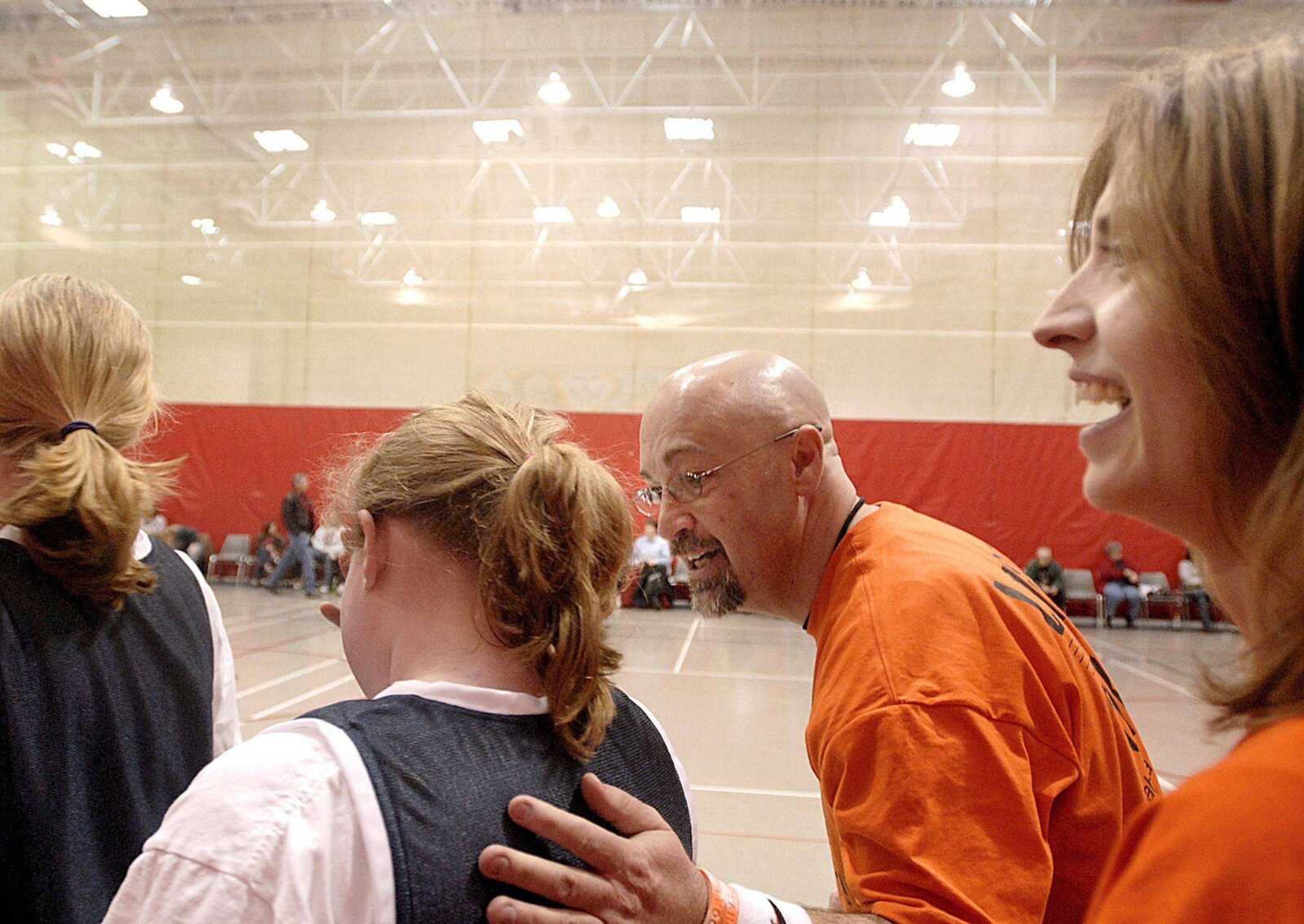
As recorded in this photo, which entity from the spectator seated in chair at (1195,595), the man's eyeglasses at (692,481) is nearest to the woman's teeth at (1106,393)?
the man's eyeglasses at (692,481)

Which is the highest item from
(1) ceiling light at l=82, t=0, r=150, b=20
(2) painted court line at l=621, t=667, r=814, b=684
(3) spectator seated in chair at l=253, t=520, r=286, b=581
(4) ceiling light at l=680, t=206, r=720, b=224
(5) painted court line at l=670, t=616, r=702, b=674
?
(1) ceiling light at l=82, t=0, r=150, b=20

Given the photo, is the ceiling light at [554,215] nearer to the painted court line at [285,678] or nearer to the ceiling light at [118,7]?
the ceiling light at [118,7]

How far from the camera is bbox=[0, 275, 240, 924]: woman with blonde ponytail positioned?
134 centimetres

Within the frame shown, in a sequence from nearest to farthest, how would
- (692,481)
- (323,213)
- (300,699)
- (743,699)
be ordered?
(692,481)
(300,699)
(743,699)
(323,213)

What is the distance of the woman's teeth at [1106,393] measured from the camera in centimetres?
79

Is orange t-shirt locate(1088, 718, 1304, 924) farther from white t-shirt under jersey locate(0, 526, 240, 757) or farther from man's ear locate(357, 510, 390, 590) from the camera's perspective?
white t-shirt under jersey locate(0, 526, 240, 757)

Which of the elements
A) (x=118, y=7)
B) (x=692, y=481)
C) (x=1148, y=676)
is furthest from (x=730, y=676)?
(x=118, y=7)

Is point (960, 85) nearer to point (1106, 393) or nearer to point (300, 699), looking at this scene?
point (300, 699)

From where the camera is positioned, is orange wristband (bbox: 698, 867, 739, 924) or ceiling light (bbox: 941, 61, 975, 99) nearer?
orange wristband (bbox: 698, 867, 739, 924)

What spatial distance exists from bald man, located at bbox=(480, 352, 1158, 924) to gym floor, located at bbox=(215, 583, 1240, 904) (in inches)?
15.6

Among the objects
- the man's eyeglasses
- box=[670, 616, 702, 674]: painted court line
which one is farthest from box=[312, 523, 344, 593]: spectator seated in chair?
the man's eyeglasses

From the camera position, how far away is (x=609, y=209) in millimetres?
15750

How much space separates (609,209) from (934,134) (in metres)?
5.81

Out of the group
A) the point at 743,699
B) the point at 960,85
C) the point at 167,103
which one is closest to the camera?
the point at 743,699
